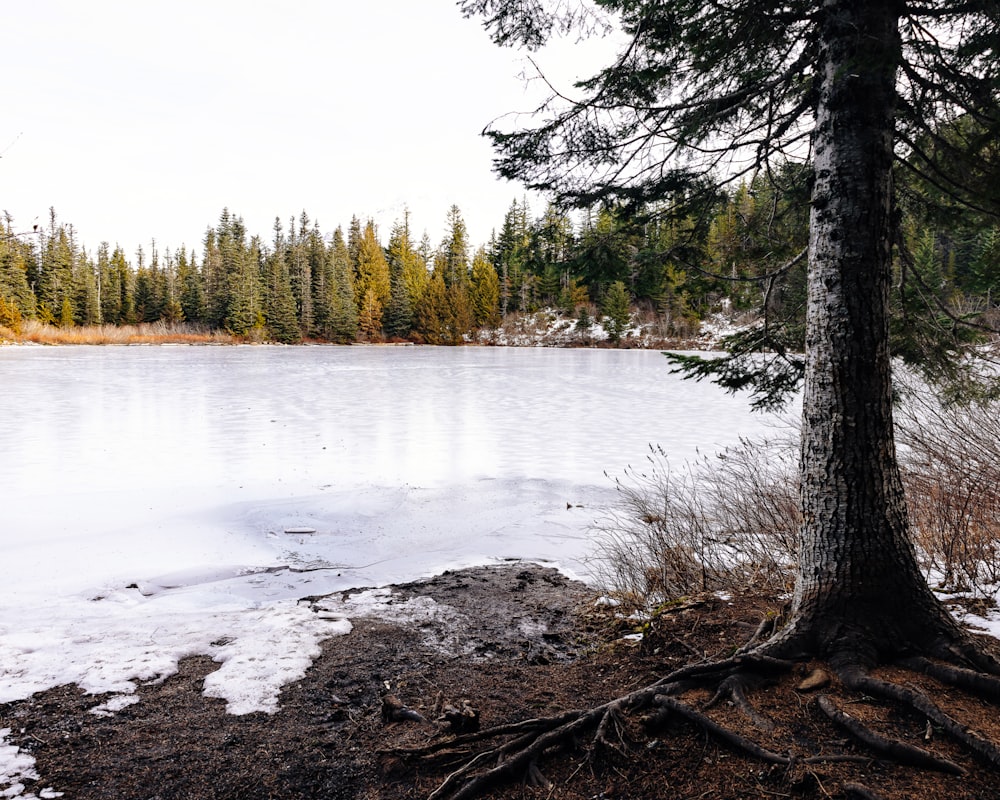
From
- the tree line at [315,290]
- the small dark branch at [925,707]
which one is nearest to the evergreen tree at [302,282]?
the tree line at [315,290]

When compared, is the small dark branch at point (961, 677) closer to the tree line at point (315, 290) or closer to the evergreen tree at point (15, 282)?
the tree line at point (315, 290)

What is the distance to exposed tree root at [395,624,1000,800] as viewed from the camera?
2.31 metres

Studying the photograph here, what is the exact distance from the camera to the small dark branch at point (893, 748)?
2199mm

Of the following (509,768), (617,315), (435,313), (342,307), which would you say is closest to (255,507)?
(509,768)

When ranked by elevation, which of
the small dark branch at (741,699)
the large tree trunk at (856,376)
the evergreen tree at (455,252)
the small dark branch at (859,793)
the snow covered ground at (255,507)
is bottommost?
the snow covered ground at (255,507)

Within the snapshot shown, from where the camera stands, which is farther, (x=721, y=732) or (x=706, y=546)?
(x=706, y=546)

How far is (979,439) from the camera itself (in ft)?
20.0

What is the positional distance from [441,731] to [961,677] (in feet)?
7.24

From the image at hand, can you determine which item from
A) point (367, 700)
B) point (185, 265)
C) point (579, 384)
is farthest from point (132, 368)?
point (185, 265)

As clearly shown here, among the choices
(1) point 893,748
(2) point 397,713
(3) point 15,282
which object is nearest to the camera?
(1) point 893,748

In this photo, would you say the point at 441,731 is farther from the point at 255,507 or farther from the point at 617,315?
the point at 617,315

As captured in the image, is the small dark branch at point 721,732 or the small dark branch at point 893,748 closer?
the small dark branch at point 893,748

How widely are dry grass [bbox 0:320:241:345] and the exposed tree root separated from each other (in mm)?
53815

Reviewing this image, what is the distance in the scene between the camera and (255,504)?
27.1ft
